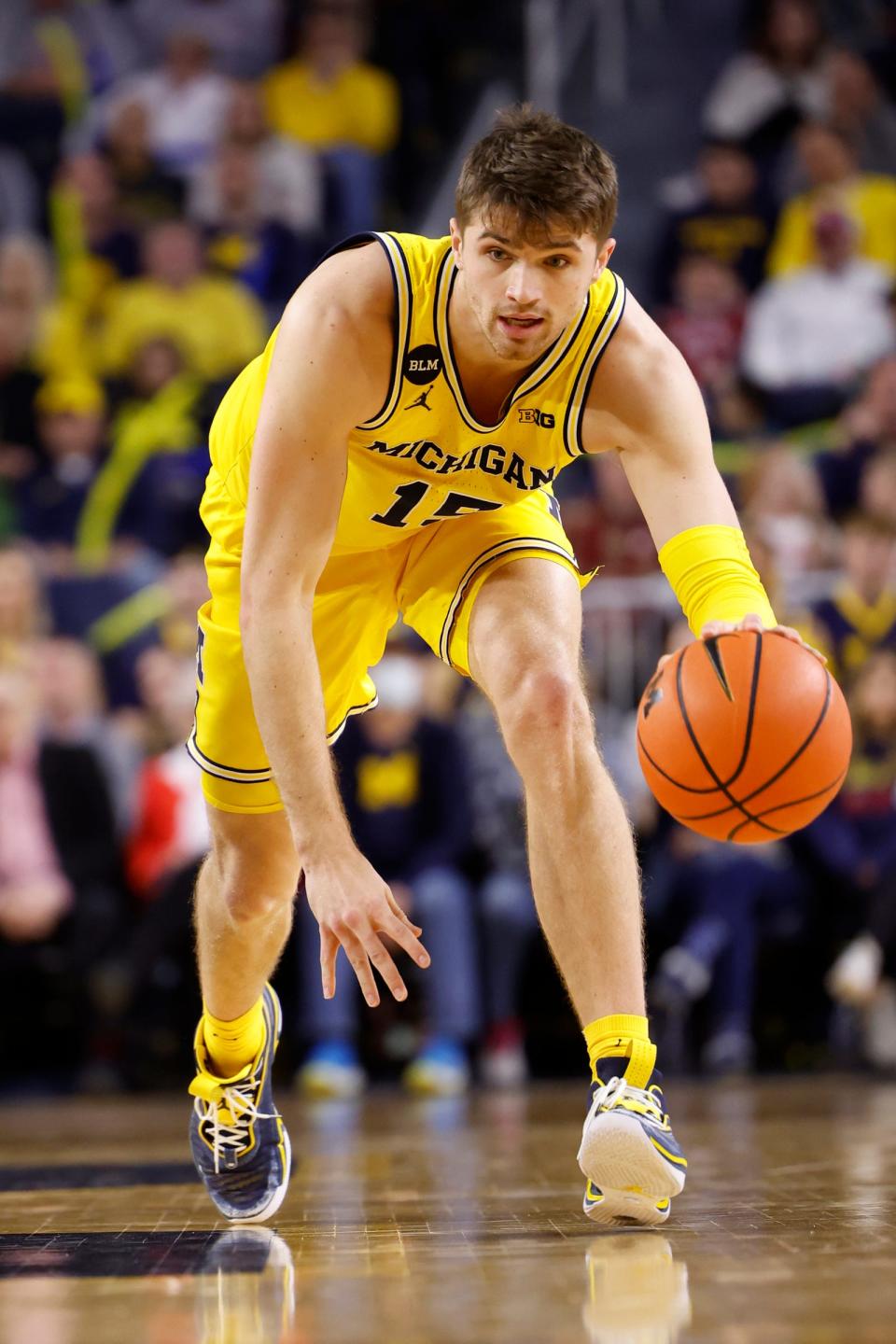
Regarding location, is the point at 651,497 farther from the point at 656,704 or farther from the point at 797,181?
the point at 797,181

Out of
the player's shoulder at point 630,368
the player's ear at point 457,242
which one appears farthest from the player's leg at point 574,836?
the player's ear at point 457,242

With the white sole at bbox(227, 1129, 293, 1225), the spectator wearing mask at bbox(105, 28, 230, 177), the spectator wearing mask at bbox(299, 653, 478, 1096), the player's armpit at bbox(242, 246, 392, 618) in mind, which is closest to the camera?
the player's armpit at bbox(242, 246, 392, 618)

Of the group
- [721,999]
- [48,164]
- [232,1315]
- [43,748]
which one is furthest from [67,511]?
[232,1315]

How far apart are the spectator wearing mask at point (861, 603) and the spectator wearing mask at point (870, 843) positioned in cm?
22

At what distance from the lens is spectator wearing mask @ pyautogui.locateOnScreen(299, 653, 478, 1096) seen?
7.33 metres

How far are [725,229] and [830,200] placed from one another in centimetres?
61

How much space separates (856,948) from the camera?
718 centimetres

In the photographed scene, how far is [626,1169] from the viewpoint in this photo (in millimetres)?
3000

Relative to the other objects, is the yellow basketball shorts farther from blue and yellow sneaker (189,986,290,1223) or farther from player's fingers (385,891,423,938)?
player's fingers (385,891,423,938)

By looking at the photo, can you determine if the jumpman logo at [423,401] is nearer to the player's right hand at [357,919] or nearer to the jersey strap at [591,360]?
the jersey strap at [591,360]

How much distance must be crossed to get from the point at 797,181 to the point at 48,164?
4668mm

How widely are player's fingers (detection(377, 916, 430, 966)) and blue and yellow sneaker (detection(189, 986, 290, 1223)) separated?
93cm

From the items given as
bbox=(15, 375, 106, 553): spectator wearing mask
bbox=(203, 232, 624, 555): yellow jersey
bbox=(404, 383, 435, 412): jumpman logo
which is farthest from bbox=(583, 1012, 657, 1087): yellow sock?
bbox=(15, 375, 106, 553): spectator wearing mask

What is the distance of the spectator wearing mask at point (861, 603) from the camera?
25.5 ft
